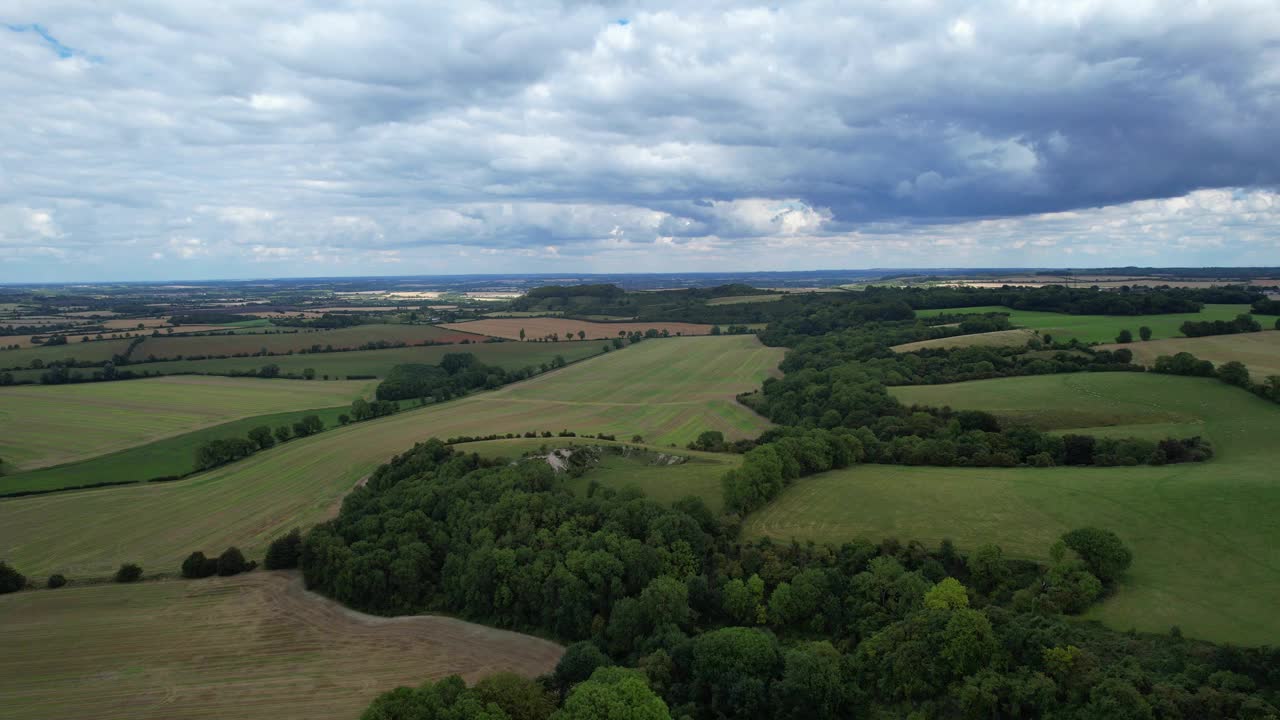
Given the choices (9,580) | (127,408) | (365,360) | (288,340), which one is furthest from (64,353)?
(9,580)

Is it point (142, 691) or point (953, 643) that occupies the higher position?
point (953, 643)

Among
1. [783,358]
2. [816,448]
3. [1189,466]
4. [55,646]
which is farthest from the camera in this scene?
[783,358]

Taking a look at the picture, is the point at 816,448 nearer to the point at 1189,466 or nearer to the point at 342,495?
the point at 1189,466

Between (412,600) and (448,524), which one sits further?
(448,524)

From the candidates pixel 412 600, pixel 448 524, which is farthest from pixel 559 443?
pixel 412 600

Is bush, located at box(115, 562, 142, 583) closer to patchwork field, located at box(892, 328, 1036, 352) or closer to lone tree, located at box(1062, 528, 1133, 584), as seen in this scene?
lone tree, located at box(1062, 528, 1133, 584)

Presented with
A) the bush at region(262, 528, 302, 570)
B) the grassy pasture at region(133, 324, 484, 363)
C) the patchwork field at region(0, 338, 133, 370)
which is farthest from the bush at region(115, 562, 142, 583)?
the patchwork field at region(0, 338, 133, 370)
